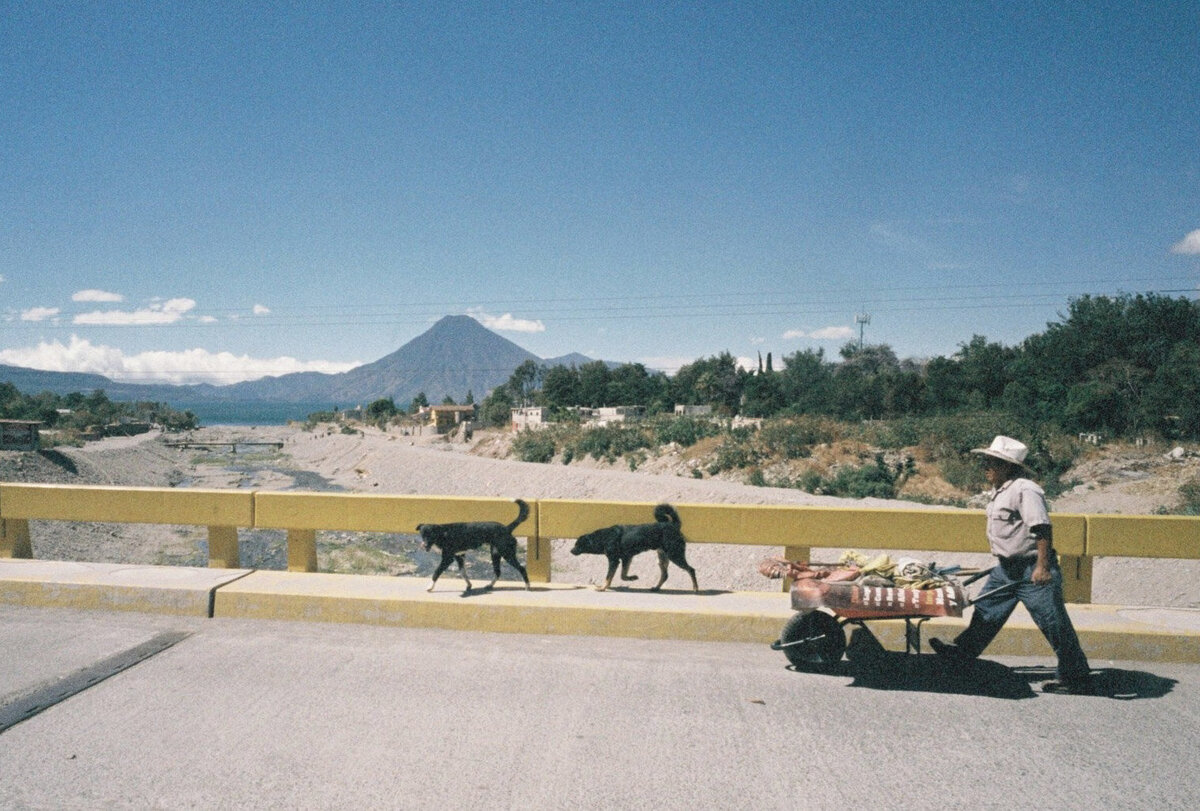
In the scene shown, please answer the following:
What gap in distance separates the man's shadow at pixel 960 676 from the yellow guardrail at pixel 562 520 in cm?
106

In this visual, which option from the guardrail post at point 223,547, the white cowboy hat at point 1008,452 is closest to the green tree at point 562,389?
the guardrail post at point 223,547

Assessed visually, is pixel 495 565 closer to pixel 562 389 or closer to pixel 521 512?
pixel 521 512

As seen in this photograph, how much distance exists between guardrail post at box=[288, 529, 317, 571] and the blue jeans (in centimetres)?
613

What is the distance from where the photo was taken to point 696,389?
4040 inches

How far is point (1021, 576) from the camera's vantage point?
5.18 m

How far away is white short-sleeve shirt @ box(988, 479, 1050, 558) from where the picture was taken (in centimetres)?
507

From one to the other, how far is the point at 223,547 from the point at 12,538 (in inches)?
103

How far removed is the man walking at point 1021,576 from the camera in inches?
199

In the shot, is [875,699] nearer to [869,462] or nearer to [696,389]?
[869,462]

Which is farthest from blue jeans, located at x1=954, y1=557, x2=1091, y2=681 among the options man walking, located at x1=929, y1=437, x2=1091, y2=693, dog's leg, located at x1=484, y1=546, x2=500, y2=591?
dog's leg, located at x1=484, y1=546, x2=500, y2=591

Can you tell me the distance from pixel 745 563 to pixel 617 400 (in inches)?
3897

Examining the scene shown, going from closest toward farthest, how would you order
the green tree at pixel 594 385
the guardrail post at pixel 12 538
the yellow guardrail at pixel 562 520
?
1. the yellow guardrail at pixel 562 520
2. the guardrail post at pixel 12 538
3. the green tree at pixel 594 385

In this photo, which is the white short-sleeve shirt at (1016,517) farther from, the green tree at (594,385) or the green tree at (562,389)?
the green tree at (562,389)

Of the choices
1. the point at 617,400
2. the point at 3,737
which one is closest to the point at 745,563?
the point at 3,737
